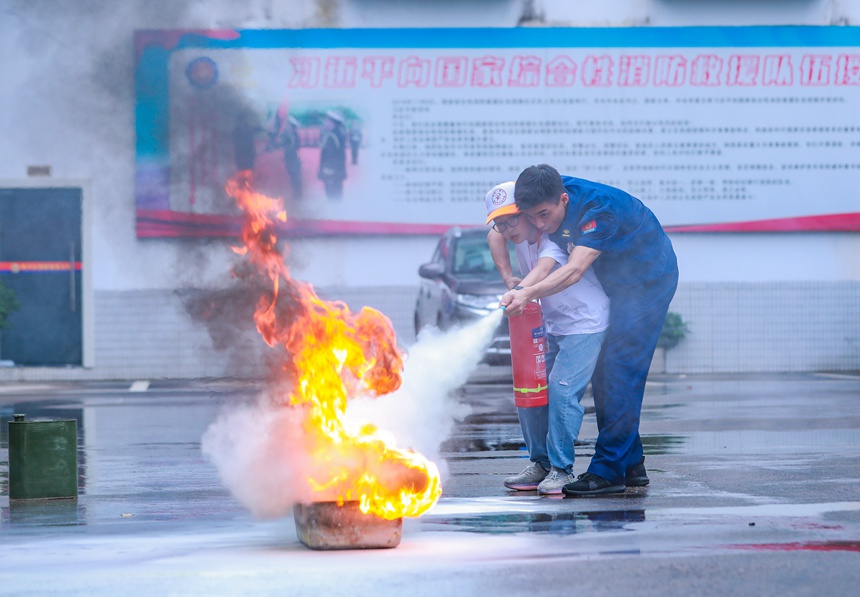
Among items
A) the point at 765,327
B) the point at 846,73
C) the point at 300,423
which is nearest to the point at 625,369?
the point at 300,423

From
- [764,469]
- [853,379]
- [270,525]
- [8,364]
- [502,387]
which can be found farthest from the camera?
[8,364]

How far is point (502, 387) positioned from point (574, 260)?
963 cm

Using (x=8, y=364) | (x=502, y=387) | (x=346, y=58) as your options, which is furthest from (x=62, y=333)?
(x=502, y=387)

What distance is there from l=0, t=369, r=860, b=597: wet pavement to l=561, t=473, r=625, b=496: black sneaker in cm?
11

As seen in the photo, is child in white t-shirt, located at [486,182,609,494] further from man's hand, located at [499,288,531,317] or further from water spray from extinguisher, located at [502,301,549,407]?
man's hand, located at [499,288,531,317]

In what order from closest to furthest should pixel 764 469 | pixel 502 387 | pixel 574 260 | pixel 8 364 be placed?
pixel 574 260 < pixel 764 469 < pixel 502 387 < pixel 8 364

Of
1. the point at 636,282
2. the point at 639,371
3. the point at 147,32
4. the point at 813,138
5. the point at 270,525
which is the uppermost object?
the point at 147,32

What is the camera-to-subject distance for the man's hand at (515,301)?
7.18m

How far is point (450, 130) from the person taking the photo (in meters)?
20.5

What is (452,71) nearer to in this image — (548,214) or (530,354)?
(530,354)

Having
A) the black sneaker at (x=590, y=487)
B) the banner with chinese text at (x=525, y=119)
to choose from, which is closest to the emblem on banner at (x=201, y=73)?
the banner with chinese text at (x=525, y=119)

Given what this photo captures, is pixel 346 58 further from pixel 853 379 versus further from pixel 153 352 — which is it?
pixel 853 379

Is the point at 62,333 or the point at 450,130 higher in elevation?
the point at 450,130

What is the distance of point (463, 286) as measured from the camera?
1661 cm
